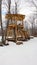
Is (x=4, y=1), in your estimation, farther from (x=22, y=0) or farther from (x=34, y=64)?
(x=34, y=64)

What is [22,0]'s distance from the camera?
3.30 meters

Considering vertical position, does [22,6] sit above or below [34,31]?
above

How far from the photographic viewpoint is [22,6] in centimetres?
329

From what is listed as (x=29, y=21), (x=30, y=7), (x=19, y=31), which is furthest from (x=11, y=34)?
(x=30, y=7)

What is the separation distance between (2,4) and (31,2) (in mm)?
679

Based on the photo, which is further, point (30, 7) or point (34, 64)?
point (30, 7)

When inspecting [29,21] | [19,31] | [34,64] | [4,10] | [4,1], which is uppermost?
[4,1]

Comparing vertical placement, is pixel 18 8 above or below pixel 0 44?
above

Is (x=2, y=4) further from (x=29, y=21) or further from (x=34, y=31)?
(x=34, y=31)

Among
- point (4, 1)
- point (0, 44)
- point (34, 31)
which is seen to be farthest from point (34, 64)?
point (4, 1)

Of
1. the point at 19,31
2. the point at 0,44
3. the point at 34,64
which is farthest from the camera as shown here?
the point at 19,31

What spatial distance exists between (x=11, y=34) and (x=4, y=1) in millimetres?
836

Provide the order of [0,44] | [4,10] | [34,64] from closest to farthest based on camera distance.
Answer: [34,64] → [0,44] → [4,10]

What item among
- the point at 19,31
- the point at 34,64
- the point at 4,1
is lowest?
A: the point at 34,64
